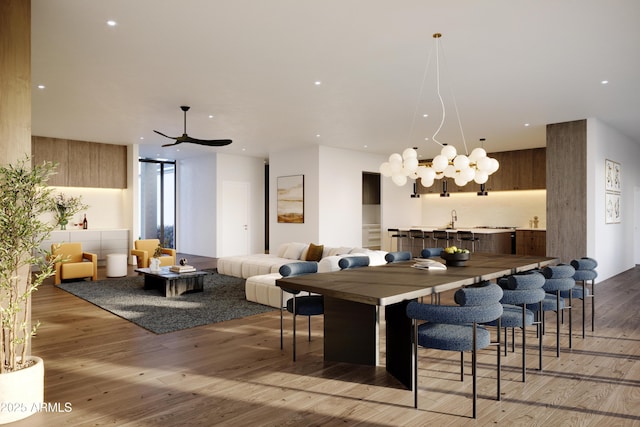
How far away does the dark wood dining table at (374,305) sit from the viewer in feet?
10.1

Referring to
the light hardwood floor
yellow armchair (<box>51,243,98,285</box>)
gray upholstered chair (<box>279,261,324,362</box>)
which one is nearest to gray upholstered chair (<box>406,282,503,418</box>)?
the light hardwood floor

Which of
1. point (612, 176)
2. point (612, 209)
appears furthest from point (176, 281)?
point (612, 176)

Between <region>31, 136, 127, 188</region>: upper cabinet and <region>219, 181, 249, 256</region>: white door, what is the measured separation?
265 centimetres

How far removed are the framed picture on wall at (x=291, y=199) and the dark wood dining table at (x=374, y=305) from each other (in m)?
6.43

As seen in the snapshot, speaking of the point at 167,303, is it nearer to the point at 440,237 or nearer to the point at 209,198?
the point at 209,198

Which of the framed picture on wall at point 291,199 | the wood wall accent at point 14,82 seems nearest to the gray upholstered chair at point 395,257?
the wood wall accent at point 14,82

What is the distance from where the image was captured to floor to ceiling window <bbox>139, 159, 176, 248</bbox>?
12.7m

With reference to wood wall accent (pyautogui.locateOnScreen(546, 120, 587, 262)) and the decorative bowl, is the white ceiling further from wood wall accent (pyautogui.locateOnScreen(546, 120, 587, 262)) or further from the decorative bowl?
the decorative bowl

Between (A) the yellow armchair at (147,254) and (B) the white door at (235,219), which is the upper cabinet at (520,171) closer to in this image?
(B) the white door at (235,219)

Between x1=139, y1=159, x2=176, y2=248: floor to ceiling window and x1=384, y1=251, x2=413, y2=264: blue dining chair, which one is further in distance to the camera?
x1=139, y1=159, x2=176, y2=248: floor to ceiling window

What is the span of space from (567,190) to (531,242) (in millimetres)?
3067

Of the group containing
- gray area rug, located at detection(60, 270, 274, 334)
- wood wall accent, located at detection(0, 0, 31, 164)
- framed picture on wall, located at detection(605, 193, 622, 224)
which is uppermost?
wood wall accent, located at detection(0, 0, 31, 164)

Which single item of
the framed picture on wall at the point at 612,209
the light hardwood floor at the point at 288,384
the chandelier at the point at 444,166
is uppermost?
the chandelier at the point at 444,166

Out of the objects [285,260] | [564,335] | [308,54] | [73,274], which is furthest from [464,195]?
[73,274]
